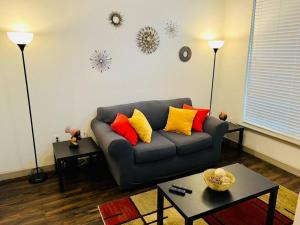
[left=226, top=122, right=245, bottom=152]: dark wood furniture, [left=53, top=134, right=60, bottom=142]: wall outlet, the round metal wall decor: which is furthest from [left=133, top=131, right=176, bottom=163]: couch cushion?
the round metal wall decor

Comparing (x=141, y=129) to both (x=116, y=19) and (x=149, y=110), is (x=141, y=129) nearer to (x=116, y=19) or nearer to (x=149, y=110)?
(x=149, y=110)

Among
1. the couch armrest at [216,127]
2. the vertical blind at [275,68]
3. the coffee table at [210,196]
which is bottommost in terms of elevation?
the coffee table at [210,196]

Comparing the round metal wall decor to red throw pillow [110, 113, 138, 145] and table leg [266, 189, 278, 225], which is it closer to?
red throw pillow [110, 113, 138, 145]

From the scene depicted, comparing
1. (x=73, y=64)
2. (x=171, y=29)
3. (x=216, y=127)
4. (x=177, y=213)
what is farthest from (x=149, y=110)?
(x=177, y=213)

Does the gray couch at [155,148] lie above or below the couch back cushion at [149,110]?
below

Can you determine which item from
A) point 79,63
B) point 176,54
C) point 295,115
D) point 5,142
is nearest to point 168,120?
point 176,54

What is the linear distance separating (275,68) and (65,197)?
125 inches

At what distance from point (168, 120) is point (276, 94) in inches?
61.2

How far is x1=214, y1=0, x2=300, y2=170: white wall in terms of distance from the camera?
11.3 feet

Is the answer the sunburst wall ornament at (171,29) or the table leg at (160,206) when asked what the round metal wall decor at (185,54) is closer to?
the sunburst wall ornament at (171,29)

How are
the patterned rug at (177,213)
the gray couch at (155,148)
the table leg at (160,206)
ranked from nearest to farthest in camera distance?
the table leg at (160,206) → the patterned rug at (177,213) → the gray couch at (155,148)

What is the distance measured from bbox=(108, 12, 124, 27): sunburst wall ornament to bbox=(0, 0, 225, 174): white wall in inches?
2.4

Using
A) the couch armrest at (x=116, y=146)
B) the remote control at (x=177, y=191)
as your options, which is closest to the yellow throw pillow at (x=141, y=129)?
the couch armrest at (x=116, y=146)

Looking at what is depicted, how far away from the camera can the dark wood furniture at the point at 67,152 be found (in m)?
2.66
